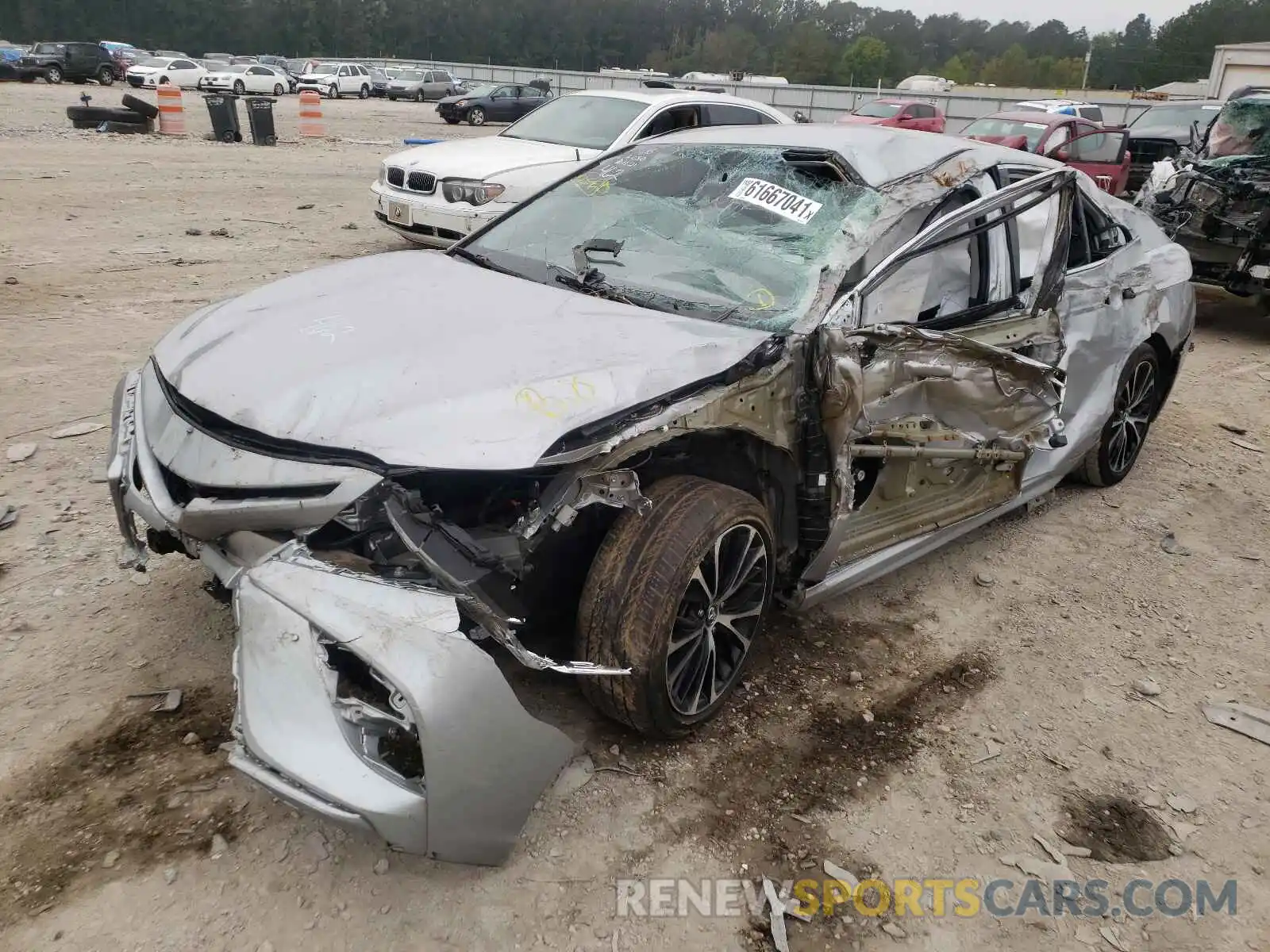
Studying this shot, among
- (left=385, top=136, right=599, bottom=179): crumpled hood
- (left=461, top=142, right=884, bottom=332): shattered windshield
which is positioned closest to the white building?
(left=385, top=136, right=599, bottom=179): crumpled hood

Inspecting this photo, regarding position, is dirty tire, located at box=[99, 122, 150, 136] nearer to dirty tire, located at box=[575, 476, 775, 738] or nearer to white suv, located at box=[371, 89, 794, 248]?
white suv, located at box=[371, 89, 794, 248]

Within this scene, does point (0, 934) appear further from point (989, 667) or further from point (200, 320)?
point (989, 667)

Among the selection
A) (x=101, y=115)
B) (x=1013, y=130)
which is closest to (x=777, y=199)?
(x=1013, y=130)

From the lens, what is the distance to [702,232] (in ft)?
10.7

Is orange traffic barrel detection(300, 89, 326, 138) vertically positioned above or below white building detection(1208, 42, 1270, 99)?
below

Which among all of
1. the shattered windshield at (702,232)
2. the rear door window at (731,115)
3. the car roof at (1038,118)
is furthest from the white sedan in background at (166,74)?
the shattered windshield at (702,232)

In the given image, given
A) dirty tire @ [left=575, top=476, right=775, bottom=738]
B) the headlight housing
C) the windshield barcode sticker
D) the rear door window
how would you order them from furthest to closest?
the rear door window → the headlight housing → the windshield barcode sticker → dirty tire @ [left=575, top=476, right=775, bottom=738]

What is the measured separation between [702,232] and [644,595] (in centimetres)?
150

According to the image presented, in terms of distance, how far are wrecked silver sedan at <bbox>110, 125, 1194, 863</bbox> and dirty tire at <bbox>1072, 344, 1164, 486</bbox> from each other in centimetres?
62

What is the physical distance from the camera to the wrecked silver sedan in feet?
6.53

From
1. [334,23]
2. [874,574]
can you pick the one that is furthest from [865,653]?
[334,23]

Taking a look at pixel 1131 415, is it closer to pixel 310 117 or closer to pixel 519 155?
pixel 519 155

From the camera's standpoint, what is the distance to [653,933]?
214 centimetres

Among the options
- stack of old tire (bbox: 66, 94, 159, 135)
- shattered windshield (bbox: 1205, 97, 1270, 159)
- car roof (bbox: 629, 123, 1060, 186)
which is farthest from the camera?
stack of old tire (bbox: 66, 94, 159, 135)
